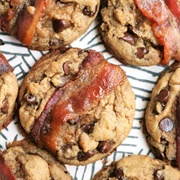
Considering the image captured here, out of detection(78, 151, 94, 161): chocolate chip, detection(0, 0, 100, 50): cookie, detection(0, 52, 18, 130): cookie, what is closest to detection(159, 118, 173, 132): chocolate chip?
detection(78, 151, 94, 161): chocolate chip

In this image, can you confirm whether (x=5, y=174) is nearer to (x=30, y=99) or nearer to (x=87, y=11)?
(x=30, y=99)

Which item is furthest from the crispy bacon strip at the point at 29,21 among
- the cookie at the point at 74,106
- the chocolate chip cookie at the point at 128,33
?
the chocolate chip cookie at the point at 128,33

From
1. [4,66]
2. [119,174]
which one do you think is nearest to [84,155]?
[119,174]

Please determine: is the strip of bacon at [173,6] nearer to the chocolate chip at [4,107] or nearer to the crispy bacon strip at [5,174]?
the chocolate chip at [4,107]

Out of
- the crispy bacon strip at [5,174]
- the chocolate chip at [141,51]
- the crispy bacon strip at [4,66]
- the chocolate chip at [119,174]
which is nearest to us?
the crispy bacon strip at [5,174]

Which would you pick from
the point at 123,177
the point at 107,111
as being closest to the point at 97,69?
the point at 107,111

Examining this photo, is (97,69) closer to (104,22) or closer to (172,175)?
(104,22)
